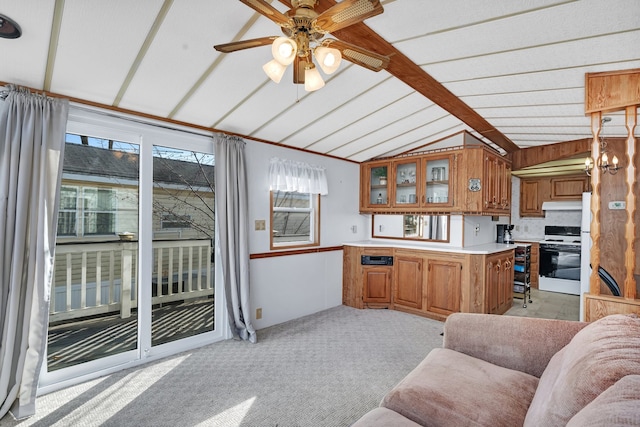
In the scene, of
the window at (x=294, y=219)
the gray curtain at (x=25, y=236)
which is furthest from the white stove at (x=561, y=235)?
the gray curtain at (x=25, y=236)

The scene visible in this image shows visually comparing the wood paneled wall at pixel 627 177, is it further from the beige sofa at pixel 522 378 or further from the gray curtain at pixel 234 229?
the gray curtain at pixel 234 229

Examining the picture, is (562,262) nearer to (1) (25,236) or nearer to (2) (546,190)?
(2) (546,190)

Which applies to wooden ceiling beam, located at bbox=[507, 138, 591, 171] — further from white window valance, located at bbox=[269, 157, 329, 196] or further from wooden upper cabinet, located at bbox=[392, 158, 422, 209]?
white window valance, located at bbox=[269, 157, 329, 196]

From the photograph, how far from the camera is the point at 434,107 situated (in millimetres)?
3381

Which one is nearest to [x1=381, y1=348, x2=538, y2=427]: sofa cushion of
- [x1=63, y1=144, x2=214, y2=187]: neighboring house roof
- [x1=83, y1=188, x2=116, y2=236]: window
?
[x1=83, y1=188, x2=116, y2=236]: window

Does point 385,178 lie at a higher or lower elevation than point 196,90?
lower

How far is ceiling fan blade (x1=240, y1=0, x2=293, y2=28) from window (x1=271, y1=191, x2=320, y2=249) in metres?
2.47

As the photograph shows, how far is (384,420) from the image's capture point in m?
1.34

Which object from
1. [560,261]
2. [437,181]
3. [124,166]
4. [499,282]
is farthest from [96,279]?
[560,261]

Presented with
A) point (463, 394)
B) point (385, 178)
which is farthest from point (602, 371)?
point (385, 178)

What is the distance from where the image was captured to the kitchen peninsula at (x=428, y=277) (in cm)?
383

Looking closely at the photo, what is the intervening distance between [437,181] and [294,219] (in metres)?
2.00

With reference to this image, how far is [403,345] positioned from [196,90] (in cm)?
305

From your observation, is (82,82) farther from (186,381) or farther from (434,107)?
(434,107)
